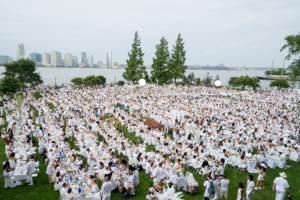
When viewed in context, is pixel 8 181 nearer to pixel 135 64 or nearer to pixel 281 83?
pixel 135 64

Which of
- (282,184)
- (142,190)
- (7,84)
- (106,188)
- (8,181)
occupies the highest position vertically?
(7,84)

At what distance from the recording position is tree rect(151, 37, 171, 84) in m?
45.2

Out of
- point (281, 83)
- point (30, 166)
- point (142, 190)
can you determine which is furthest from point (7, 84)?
point (281, 83)

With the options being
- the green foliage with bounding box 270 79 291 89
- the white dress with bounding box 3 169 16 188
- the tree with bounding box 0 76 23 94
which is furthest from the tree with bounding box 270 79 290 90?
the white dress with bounding box 3 169 16 188

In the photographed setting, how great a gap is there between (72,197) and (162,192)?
8.84 feet

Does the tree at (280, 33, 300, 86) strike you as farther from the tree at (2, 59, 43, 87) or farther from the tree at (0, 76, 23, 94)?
the tree at (2, 59, 43, 87)

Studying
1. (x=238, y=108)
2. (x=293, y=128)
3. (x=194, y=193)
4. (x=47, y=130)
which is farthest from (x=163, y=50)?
(x=194, y=193)

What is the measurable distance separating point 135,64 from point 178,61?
1042cm

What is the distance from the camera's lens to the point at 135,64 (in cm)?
4372

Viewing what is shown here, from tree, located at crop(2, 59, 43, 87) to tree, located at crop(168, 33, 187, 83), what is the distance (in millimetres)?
28511

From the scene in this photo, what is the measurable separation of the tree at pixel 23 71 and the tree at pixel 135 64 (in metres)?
18.7

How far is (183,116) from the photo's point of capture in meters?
16.6

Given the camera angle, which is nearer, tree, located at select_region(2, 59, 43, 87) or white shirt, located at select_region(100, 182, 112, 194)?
white shirt, located at select_region(100, 182, 112, 194)

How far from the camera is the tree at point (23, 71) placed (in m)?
30.8
